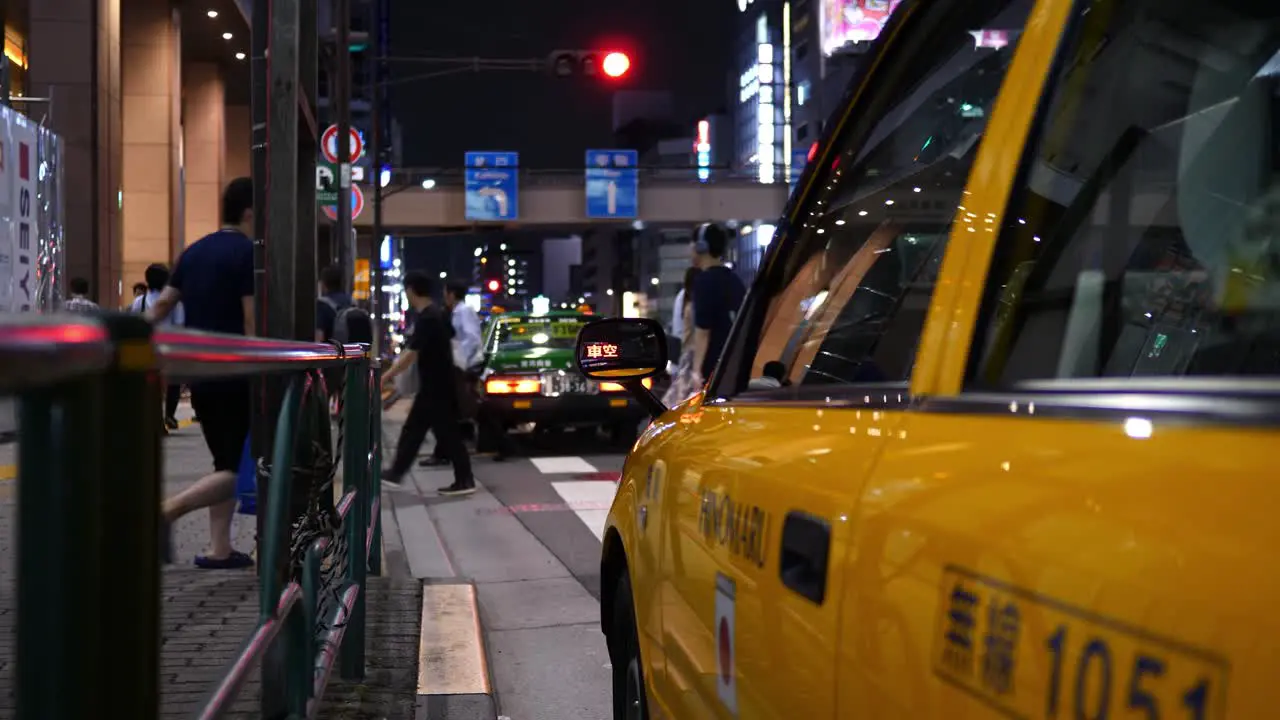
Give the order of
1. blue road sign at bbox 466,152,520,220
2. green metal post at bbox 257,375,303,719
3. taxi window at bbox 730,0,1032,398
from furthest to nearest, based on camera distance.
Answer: blue road sign at bbox 466,152,520,220, green metal post at bbox 257,375,303,719, taxi window at bbox 730,0,1032,398

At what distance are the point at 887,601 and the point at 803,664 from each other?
0.97 ft

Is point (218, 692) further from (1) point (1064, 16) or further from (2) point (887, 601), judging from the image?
(1) point (1064, 16)

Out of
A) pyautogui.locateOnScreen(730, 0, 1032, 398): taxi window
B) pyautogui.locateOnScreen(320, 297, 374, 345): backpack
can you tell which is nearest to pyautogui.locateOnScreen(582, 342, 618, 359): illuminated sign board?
pyautogui.locateOnScreen(730, 0, 1032, 398): taxi window

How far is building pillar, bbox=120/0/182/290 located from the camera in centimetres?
2917

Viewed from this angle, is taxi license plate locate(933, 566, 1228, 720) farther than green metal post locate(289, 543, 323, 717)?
No

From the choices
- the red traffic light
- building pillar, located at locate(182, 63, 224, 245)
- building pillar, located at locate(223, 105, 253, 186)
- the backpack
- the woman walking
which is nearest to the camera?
the woman walking

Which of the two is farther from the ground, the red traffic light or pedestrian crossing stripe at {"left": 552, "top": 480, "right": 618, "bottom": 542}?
the red traffic light

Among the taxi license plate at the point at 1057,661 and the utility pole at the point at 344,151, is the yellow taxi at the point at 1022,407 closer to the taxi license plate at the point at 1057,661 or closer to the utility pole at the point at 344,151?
the taxi license plate at the point at 1057,661

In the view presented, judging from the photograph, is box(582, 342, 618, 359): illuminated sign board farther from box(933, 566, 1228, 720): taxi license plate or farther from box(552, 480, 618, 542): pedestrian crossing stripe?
box(552, 480, 618, 542): pedestrian crossing stripe

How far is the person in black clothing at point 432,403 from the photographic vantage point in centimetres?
1135

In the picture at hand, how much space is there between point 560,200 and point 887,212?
144ft

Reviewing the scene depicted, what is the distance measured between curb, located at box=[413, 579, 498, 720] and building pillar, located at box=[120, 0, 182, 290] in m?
24.6

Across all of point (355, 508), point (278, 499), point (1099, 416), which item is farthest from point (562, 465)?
point (1099, 416)

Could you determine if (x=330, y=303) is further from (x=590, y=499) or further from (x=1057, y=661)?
(x=1057, y=661)
